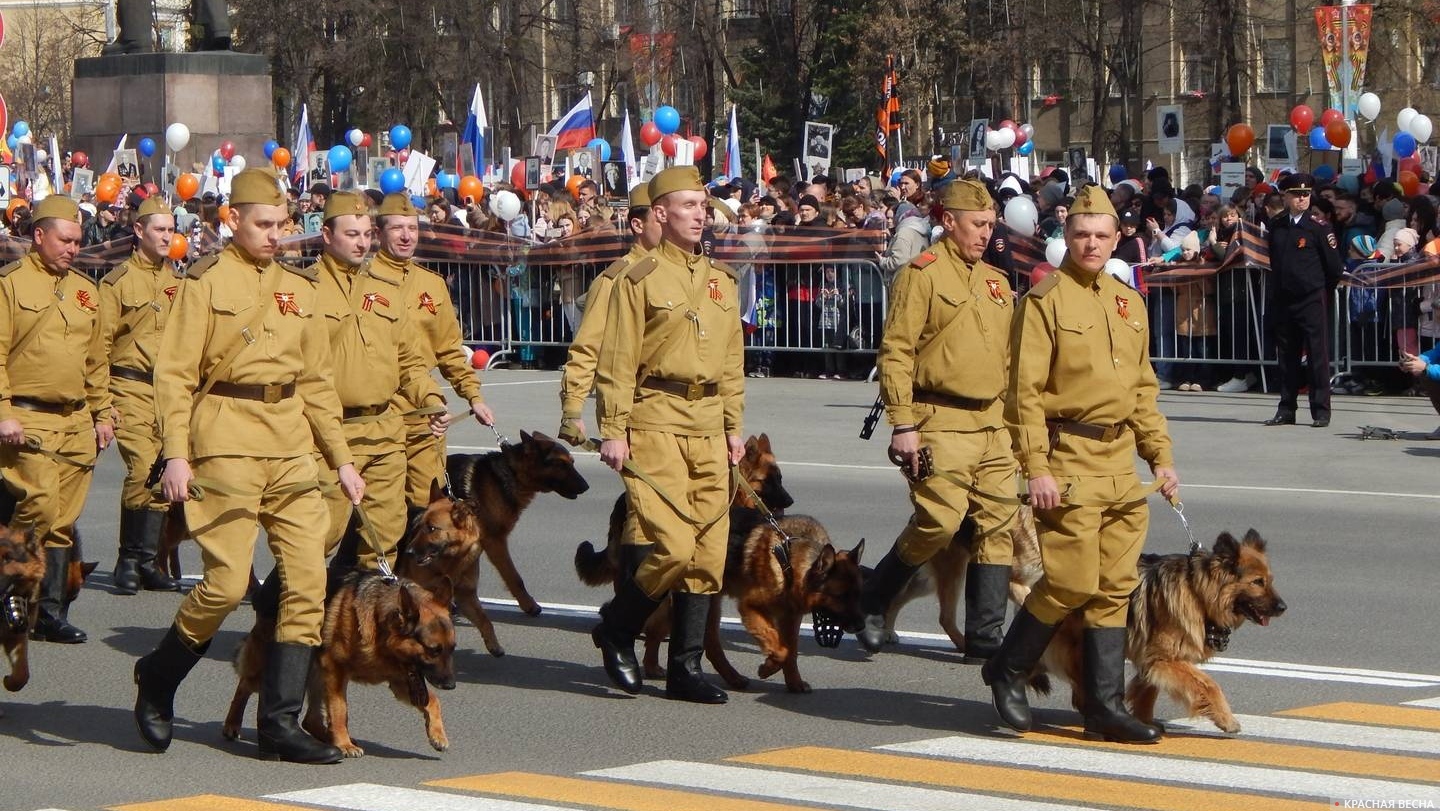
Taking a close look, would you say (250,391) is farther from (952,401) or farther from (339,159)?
(339,159)

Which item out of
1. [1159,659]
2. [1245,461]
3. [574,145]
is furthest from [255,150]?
[1159,659]

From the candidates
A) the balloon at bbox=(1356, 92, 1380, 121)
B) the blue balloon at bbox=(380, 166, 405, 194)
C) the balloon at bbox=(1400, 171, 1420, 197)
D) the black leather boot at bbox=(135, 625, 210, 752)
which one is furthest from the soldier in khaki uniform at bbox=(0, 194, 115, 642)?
the balloon at bbox=(1356, 92, 1380, 121)

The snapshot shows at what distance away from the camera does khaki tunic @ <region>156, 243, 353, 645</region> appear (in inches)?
267

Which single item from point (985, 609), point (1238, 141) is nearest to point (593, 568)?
point (985, 609)

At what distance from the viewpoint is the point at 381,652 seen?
6793 mm

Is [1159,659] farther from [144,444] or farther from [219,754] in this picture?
[144,444]

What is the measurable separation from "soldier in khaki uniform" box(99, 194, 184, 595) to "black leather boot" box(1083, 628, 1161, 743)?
563cm

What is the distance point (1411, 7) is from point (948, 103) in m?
18.7

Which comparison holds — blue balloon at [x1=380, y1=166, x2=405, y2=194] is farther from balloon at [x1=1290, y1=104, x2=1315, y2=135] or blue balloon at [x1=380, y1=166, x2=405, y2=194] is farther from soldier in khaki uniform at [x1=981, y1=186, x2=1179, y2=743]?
soldier in khaki uniform at [x1=981, y1=186, x2=1179, y2=743]

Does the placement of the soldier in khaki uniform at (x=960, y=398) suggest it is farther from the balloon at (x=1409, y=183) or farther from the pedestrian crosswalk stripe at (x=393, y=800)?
the balloon at (x=1409, y=183)

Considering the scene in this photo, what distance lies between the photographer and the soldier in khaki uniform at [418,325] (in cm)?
959

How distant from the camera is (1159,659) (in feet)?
22.9

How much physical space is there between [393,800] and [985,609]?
3079 mm

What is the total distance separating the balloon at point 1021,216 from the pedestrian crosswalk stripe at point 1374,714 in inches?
509
